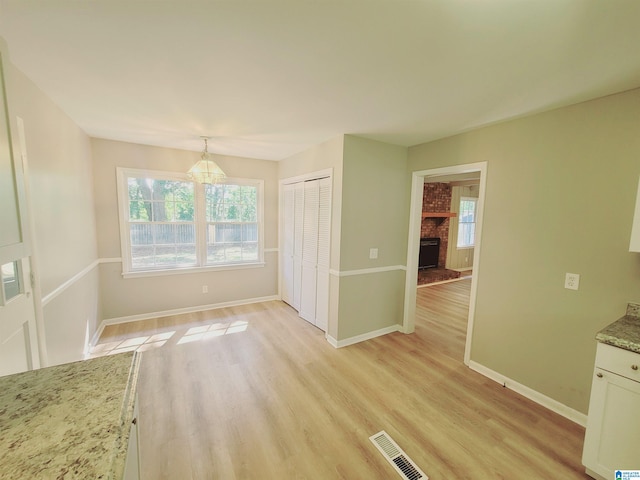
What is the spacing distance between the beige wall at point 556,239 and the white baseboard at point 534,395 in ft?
0.16

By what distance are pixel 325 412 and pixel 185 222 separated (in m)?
3.28

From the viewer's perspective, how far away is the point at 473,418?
6.72ft

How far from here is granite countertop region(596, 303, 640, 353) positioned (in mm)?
1449

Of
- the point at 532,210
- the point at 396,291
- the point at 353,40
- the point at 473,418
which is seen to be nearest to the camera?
the point at 353,40

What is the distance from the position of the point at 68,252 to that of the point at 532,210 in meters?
4.26

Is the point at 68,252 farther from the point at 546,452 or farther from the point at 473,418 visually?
the point at 546,452

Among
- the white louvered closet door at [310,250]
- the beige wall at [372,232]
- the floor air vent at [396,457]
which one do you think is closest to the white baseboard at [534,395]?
the beige wall at [372,232]

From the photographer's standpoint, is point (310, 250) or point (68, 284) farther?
point (310, 250)

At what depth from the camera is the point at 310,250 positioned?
371cm

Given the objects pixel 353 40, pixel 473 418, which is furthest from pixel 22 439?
pixel 473 418

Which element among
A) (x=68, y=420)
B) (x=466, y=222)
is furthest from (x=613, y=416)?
(x=466, y=222)

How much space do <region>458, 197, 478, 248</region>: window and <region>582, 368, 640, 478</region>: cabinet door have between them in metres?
6.35

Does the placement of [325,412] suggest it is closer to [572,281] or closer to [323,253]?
[323,253]

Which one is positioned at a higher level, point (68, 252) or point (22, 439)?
point (68, 252)
